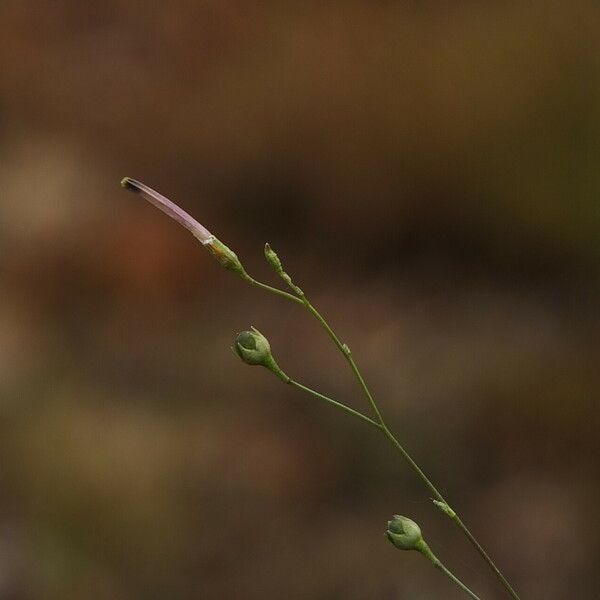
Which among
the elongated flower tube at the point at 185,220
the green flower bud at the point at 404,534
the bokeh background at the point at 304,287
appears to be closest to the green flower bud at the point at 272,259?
the elongated flower tube at the point at 185,220

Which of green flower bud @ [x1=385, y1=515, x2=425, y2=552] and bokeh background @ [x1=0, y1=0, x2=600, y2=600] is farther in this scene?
bokeh background @ [x1=0, y1=0, x2=600, y2=600]

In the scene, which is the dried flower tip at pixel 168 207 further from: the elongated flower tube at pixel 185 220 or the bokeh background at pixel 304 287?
the bokeh background at pixel 304 287

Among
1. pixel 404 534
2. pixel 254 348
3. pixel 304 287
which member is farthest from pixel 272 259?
pixel 304 287

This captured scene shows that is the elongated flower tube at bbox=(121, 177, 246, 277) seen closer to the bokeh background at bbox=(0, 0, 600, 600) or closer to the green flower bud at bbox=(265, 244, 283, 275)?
the green flower bud at bbox=(265, 244, 283, 275)

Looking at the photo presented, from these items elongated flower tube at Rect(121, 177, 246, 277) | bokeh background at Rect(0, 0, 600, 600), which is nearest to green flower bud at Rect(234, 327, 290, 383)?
elongated flower tube at Rect(121, 177, 246, 277)

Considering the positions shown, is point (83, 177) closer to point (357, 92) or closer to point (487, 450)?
point (357, 92)

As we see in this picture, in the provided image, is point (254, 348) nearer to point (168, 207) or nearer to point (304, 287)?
point (168, 207)
